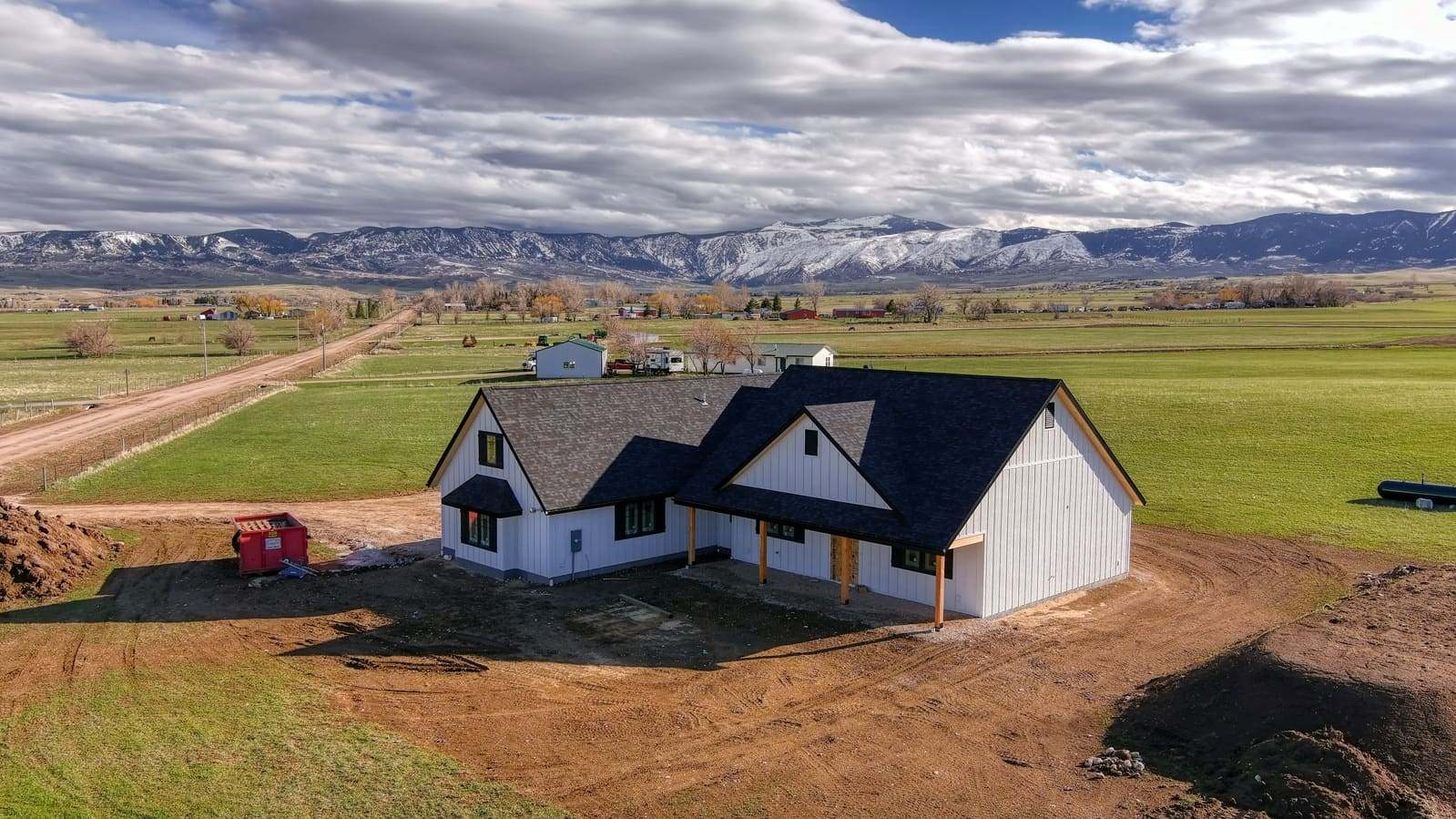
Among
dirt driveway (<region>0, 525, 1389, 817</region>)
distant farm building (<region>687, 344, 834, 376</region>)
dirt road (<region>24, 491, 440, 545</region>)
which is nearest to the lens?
dirt driveway (<region>0, 525, 1389, 817</region>)

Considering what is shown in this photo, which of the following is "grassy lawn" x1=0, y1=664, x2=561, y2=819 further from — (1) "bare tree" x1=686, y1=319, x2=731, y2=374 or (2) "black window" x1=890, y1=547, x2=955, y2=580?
(1) "bare tree" x1=686, y1=319, x2=731, y2=374

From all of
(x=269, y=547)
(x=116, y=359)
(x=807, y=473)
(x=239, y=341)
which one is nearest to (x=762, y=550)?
(x=807, y=473)

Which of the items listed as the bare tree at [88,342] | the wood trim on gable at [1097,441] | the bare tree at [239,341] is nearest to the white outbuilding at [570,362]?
the bare tree at [239,341]

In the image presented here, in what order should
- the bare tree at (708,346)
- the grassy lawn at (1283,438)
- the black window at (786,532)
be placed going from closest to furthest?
the black window at (786,532), the grassy lawn at (1283,438), the bare tree at (708,346)

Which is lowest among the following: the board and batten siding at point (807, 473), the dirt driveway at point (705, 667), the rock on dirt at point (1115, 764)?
the dirt driveway at point (705, 667)

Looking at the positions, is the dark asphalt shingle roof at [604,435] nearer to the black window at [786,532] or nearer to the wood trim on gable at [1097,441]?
the black window at [786,532]

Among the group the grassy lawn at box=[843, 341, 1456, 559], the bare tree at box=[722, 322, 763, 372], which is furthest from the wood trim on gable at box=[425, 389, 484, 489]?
the bare tree at box=[722, 322, 763, 372]
